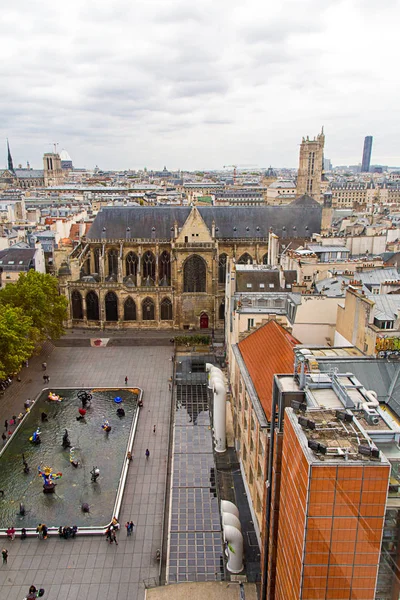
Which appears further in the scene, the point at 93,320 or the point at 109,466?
the point at 93,320

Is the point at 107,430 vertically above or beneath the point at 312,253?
beneath

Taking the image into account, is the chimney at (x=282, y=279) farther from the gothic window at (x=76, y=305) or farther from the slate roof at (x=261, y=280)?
the gothic window at (x=76, y=305)

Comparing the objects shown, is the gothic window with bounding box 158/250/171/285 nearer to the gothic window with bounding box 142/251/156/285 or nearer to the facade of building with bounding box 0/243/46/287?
the gothic window with bounding box 142/251/156/285

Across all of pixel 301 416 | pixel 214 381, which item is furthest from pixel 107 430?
pixel 301 416

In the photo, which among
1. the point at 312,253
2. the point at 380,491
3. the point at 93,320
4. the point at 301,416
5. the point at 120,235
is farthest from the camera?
the point at 120,235

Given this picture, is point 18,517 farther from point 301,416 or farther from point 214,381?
point 301,416

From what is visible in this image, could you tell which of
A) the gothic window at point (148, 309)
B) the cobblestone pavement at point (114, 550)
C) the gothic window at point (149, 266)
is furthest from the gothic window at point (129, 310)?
the cobblestone pavement at point (114, 550)
